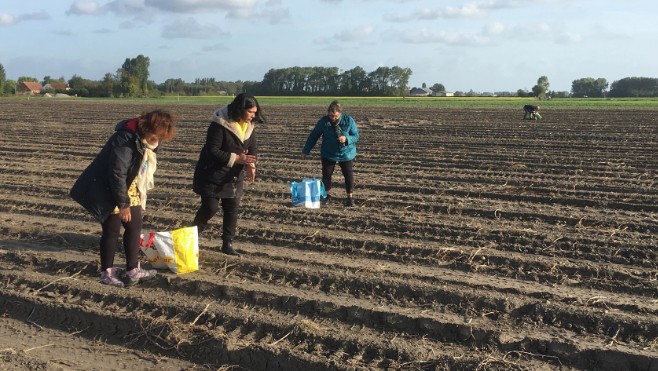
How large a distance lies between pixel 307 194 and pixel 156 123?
3.23 m

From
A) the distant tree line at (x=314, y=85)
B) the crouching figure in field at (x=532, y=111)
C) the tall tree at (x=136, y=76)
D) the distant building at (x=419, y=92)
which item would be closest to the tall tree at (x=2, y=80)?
the distant tree line at (x=314, y=85)

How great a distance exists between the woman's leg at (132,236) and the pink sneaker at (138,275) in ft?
0.14

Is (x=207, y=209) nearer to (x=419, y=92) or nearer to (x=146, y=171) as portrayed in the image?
(x=146, y=171)

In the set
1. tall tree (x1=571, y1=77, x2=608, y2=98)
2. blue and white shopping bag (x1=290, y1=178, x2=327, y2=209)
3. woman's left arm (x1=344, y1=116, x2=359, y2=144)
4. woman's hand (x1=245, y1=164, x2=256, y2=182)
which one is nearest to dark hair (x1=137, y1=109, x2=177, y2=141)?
woman's hand (x1=245, y1=164, x2=256, y2=182)

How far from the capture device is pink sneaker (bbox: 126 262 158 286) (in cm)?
506

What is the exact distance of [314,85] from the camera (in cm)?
9350

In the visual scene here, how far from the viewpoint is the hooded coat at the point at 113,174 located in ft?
15.5

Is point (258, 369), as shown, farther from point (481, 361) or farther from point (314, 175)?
point (314, 175)

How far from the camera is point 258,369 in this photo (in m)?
3.85

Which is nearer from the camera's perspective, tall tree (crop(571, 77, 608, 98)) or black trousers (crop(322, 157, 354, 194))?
black trousers (crop(322, 157, 354, 194))

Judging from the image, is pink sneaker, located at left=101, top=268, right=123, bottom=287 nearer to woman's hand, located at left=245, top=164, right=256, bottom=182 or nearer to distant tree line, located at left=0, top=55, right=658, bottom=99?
woman's hand, located at left=245, top=164, right=256, bottom=182

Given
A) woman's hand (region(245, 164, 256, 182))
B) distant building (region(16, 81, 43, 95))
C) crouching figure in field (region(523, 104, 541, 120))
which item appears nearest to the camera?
woman's hand (region(245, 164, 256, 182))

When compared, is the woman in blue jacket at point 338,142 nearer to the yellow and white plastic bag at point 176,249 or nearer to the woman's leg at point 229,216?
the woman's leg at point 229,216

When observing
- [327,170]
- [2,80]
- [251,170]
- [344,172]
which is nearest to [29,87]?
[2,80]
